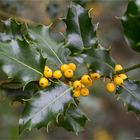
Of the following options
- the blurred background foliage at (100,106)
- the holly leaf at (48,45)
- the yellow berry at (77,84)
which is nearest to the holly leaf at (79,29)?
the holly leaf at (48,45)

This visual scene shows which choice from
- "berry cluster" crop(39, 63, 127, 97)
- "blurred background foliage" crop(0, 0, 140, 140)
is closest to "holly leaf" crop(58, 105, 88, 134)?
"berry cluster" crop(39, 63, 127, 97)

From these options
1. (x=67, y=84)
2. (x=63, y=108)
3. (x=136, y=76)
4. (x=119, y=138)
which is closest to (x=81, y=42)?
(x=67, y=84)

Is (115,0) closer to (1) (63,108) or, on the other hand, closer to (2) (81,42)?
(2) (81,42)

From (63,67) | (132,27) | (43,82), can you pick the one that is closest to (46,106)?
(43,82)

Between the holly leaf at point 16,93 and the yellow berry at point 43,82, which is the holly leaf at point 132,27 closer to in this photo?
the yellow berry at point 43,82

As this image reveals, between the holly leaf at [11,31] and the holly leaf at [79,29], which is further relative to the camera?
the holly leaf at [11,31]

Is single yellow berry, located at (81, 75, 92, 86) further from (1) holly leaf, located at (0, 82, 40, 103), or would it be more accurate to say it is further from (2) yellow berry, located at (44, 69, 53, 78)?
(1) holly leaf, located at (0, 82, 40, 103)
